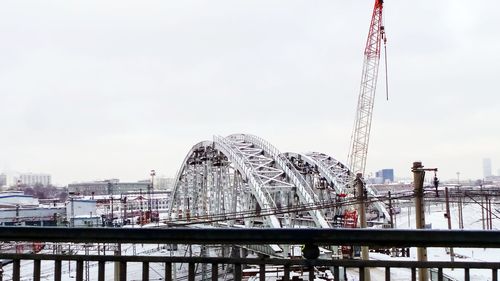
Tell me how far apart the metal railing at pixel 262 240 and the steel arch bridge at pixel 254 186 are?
18.8m

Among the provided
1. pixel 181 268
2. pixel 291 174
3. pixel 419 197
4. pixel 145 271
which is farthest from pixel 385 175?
pixel 145 271

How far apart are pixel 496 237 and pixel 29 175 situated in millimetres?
173226

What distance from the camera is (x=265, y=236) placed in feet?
9.02

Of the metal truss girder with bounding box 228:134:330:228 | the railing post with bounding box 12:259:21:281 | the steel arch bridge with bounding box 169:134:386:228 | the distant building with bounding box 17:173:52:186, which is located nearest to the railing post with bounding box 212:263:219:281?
the railing post with bounding box 12:259:21:281

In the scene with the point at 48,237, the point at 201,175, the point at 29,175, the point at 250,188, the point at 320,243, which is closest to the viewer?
the point at 320,243

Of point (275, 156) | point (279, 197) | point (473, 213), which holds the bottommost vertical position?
point (473, 213)

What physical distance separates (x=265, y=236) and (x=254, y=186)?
28.0 m

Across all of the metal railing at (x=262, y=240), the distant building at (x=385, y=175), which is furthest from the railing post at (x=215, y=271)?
the distant building at (x=385, y=175)

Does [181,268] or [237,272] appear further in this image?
[181,268]

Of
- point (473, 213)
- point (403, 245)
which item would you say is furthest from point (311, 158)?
point (403, 245)

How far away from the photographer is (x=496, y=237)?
8.31 ft

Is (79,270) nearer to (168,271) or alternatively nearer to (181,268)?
(168,271)

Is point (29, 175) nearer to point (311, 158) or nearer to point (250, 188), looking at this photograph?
point (311, 158)

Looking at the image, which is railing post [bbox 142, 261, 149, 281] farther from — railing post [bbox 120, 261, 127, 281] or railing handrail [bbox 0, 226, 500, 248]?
railing handrail [bbox 0, 226, 500, 248]
